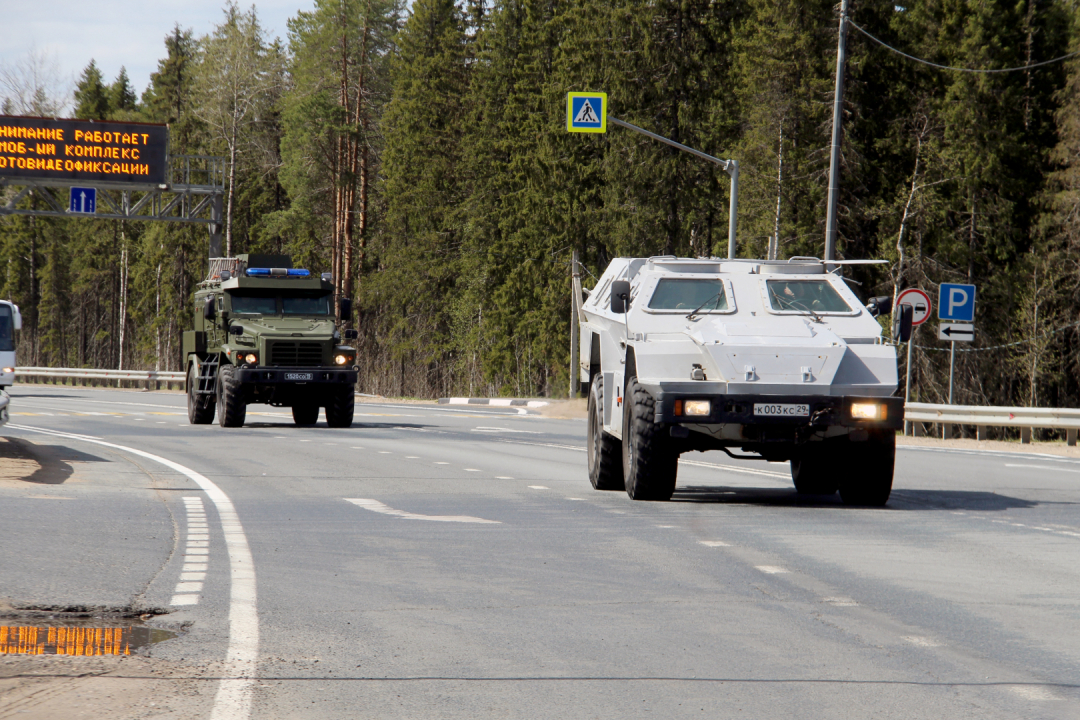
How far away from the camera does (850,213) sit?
43938 mm

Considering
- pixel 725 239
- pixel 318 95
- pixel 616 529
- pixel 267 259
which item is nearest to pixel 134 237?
pixel 318 95

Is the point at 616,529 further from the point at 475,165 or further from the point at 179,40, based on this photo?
the point at 179,40

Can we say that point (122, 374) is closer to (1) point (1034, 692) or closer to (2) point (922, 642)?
(2) point (922, 642)

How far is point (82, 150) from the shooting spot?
43.3 metres

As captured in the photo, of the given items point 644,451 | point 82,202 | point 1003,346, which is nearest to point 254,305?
point 644,451

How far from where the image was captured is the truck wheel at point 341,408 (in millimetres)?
26312

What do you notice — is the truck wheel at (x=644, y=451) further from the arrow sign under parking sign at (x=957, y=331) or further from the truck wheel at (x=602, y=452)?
the arrow sign under parking sign at (x=957, y=331)

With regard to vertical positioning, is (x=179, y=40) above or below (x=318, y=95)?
above

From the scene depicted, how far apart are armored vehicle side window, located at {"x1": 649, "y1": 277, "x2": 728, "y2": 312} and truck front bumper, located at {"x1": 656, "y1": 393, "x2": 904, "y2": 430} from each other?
1607 mm

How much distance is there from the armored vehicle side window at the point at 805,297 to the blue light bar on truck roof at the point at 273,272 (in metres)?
15.2

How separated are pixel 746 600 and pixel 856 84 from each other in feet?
127

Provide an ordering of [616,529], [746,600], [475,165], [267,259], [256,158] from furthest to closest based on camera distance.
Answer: [256,158] → [475,165] → [267,259] → [616,529] → [746,600]

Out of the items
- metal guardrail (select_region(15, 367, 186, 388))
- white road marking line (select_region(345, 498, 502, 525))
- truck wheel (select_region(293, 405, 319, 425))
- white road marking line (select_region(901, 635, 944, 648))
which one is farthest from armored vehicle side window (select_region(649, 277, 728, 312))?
metal guardrail (select_region(15, 367, 186, 388))

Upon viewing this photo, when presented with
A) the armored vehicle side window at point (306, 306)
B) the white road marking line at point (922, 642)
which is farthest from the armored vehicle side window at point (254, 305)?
the white road marking line at point (922, 642)
